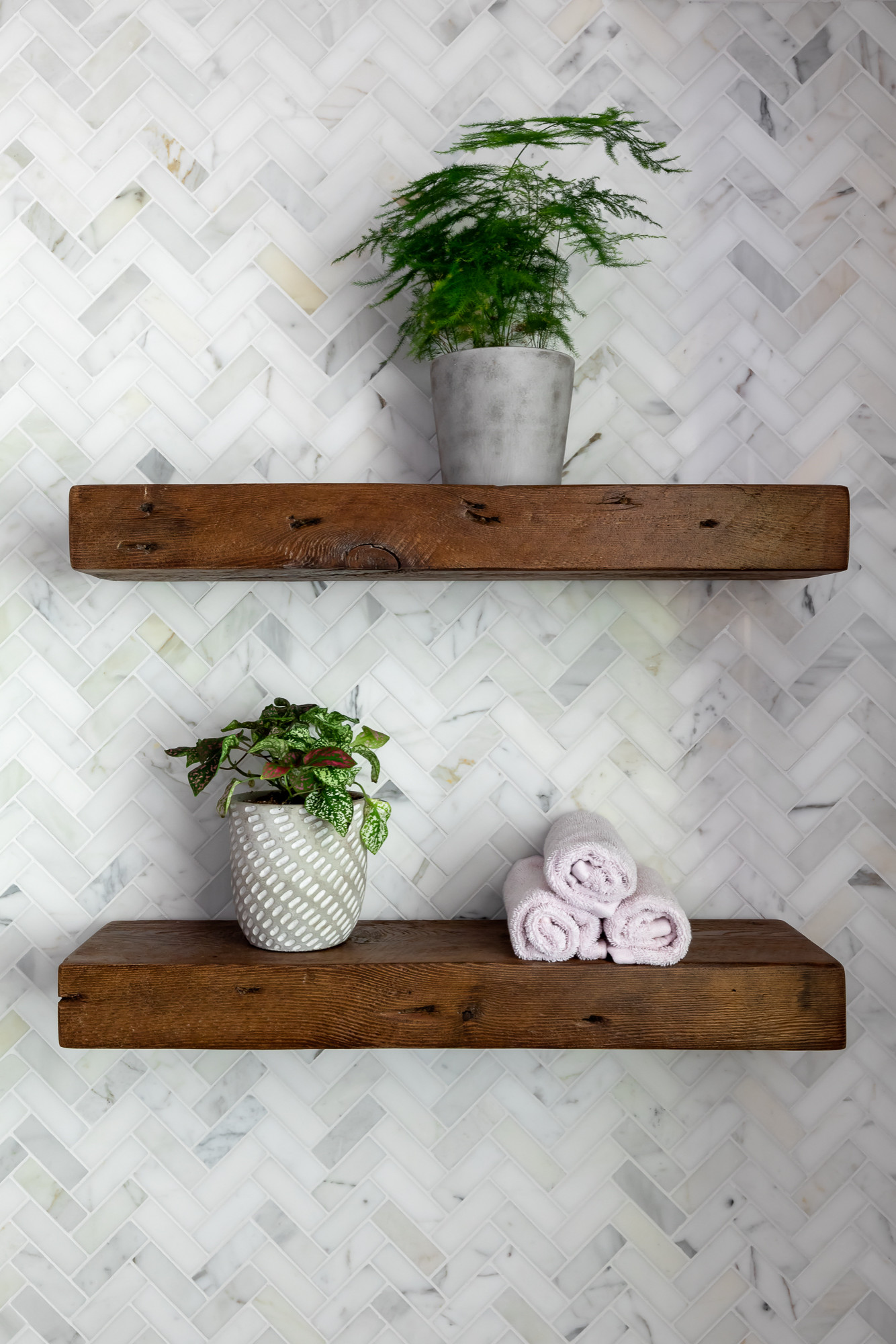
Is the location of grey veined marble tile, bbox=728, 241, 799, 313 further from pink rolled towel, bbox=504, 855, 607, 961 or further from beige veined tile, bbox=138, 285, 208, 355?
pink rolled towel, bbox=504, 855, 607, 961

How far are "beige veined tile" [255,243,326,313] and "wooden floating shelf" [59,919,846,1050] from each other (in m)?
0.82

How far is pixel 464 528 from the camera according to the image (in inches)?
38.5

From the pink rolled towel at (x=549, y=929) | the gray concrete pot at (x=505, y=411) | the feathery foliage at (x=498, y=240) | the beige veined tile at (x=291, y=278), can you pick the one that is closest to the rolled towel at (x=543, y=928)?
the pink rolled towel at (x=549, y=929)

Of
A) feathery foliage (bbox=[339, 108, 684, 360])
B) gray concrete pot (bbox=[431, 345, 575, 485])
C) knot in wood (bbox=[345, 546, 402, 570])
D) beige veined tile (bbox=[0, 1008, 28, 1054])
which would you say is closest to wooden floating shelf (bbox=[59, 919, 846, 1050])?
beige veined tile (bbox=[0, 1008, 28, 1054])

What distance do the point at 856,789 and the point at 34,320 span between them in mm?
1232

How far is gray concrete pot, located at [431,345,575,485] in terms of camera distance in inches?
39.6

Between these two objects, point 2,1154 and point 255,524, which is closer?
point 255,524

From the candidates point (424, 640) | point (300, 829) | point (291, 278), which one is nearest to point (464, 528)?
point (424, 640)

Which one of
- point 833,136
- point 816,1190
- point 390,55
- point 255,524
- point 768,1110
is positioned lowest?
point 816,1190

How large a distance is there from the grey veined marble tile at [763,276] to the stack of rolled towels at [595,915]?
74 centimetres

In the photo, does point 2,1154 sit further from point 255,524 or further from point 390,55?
point 390,55

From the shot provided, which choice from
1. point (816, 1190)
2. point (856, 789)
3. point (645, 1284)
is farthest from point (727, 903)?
point (645, 1284)

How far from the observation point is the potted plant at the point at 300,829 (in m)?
1.02

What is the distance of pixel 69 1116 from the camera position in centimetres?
119
